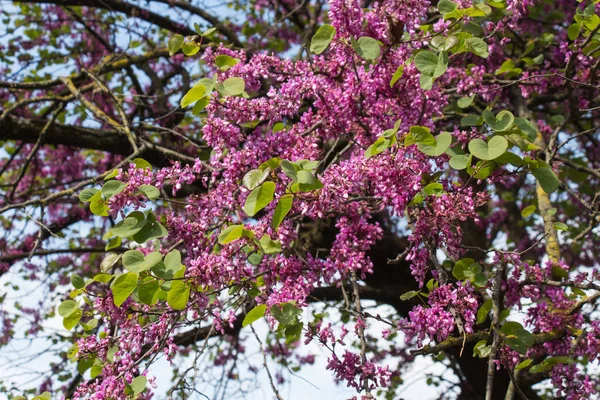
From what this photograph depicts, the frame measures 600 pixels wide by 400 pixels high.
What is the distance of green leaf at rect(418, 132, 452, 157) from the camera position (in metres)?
2.25

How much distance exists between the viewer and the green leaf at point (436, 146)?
88.7 inches

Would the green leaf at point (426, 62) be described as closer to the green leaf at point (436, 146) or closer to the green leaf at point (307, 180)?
the green leaf at point (436, 146)

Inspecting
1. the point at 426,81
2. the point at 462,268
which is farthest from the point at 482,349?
the point at 426,81

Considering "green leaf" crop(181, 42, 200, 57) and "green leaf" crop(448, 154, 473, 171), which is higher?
"green leaf" crop(181, 42, 200, 57)

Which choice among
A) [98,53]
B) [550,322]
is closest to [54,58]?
[98,53]

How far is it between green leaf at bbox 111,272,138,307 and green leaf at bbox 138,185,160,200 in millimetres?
328

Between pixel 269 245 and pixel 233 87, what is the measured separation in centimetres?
69

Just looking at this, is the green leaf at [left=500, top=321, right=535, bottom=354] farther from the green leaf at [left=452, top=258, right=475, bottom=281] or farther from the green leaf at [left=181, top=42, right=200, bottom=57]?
the green leaf at [left=181, top=42, right=200, bottom=57]

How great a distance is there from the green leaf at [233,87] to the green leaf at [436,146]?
786 millimetres

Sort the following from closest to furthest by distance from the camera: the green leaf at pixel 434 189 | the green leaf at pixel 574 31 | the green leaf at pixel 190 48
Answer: the green leaf at pixel 434 189 → the green leaf at pixel 190 48 → the green leaf at pixel 574 31

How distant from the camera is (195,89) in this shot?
2.43 meters

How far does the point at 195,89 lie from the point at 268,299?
94 cm

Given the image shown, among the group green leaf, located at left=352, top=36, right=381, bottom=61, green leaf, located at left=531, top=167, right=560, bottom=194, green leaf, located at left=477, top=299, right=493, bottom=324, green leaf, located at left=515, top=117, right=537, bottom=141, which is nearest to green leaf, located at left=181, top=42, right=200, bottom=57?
green leaf, located at left=352, top=36, right=381, bottom=61

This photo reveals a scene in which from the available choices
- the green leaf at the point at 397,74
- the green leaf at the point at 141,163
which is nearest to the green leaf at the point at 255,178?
the green leaf at the point at 141,163
